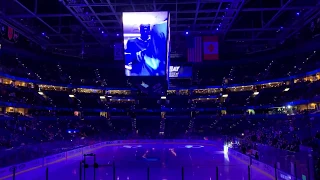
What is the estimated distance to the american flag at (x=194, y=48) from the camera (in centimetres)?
2608

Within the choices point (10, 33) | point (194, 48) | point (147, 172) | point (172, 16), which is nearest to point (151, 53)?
point (194, 48)

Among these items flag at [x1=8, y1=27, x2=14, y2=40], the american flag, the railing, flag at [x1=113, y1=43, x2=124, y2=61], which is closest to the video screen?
the american flag

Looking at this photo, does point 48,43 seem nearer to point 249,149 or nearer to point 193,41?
point 193,41

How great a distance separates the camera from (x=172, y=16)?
29.9 m

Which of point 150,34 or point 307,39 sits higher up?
point 307,39

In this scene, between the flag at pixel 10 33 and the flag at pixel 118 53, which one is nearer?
the flag at pixel 118 53

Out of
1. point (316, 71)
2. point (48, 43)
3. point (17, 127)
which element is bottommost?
point (17, 127)

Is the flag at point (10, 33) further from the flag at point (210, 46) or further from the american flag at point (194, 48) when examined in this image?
the flag at point (210, 46)

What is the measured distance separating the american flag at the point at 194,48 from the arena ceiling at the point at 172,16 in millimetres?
2744

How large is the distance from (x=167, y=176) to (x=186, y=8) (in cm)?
1796

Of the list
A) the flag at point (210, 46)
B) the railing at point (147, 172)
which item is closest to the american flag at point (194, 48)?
the flag at point (210, 46)

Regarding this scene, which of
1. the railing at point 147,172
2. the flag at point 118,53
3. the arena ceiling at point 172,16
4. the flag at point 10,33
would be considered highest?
the arena ceiling at point 172,16

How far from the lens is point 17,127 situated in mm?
35594

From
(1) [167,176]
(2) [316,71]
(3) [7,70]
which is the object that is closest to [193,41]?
(1) [167,176]
